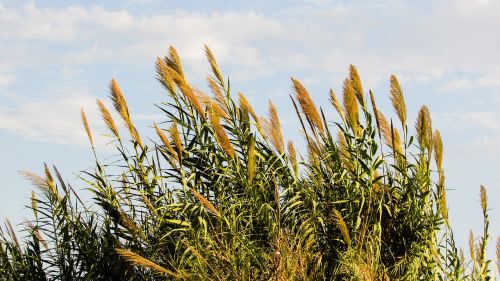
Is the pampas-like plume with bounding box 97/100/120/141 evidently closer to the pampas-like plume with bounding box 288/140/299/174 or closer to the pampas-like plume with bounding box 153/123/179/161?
the pampas-like plume with bounding box 153/123/179/161

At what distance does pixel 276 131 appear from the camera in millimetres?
6781

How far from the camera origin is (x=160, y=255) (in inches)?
260

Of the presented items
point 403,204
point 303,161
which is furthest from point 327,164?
point 403,204

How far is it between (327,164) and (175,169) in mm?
1319

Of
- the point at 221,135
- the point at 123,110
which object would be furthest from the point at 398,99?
the point at 123,110

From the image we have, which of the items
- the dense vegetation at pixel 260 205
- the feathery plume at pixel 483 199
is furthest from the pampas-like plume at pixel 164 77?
the feathery plume at pixel 483 199

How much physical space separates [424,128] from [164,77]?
90.2 inches

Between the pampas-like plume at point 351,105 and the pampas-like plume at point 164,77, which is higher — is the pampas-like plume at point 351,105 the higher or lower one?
the lower one

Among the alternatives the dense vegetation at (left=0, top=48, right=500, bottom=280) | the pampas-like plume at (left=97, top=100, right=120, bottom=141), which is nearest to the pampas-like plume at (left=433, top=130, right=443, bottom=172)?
the dense vegetation at (left=0, top=48, right=500, bottom=280)

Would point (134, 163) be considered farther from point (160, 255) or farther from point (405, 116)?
point (405, 116)

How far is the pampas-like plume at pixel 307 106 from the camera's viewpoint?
6.55m

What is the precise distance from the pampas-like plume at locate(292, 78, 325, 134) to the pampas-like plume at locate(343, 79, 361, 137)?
0.27 meters

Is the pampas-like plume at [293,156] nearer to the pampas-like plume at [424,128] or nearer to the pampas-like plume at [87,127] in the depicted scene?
the pampas-like plume at [424,128]

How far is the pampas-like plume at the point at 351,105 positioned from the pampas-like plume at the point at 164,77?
1529 millimetres
